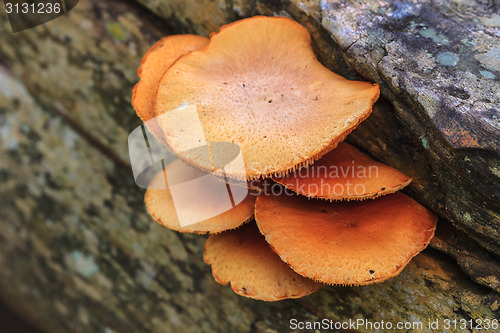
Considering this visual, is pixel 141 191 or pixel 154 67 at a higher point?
pixel 154 67

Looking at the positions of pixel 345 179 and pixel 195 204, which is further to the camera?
pixel 195 204

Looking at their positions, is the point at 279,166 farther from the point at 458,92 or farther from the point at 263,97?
the point at 458,92

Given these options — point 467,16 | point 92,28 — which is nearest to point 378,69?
point 467,16

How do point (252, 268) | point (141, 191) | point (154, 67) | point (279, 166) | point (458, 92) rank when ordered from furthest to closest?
1. point (141, 191)
2. point (154, 67)
3. point (252, 268)
4. point (458, 92)
5. point (279, 166)

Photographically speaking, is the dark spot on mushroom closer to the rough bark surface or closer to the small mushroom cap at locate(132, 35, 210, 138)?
the rough bark surface

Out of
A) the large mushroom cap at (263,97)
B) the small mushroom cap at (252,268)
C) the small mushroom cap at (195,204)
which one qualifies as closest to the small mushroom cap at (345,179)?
the large mushroom cap at (263,97)

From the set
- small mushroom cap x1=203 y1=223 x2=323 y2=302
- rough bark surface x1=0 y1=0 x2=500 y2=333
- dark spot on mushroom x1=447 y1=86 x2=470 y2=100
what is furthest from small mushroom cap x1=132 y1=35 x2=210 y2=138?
dark spot on mushroom x1=447 y1=86 x2=470 y2=100

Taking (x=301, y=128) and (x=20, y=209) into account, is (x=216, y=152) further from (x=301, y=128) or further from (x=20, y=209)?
(x=20, y=209)

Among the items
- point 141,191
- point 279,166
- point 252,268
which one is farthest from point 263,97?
point 141,191
